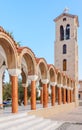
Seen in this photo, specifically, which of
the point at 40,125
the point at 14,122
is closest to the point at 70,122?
the point at 40,125

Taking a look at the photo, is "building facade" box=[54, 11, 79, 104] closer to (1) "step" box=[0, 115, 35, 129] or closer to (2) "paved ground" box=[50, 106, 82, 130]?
(2) "paved ground" box=[50, 106, 82, 130]

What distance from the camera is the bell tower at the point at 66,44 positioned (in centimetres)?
3559

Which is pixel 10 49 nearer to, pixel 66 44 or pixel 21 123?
pixel 21 123

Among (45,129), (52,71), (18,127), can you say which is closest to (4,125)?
(18,127)

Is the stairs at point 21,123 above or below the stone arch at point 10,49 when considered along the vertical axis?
below

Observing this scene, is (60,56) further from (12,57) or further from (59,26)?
(12,57)

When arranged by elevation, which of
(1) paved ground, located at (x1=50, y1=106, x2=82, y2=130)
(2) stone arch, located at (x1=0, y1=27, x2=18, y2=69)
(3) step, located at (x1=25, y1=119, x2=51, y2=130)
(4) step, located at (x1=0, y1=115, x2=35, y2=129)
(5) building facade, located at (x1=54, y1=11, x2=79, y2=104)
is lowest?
(1) paved ground, located at (x1=50, y1=106, x2=82, y2=130)

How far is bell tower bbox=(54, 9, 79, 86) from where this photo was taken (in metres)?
35.6

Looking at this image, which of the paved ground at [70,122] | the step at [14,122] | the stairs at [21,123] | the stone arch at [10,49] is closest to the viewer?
the step at [14,122]

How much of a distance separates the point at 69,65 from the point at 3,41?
924 inches

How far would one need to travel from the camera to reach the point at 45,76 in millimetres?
18922

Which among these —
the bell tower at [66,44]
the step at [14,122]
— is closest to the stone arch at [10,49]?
the step at [14,122]

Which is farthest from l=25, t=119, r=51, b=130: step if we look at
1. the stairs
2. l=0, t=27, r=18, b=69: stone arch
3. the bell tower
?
the bell tower

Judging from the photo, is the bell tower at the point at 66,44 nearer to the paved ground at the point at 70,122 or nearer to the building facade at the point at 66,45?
the building facade at the point at 66,45
